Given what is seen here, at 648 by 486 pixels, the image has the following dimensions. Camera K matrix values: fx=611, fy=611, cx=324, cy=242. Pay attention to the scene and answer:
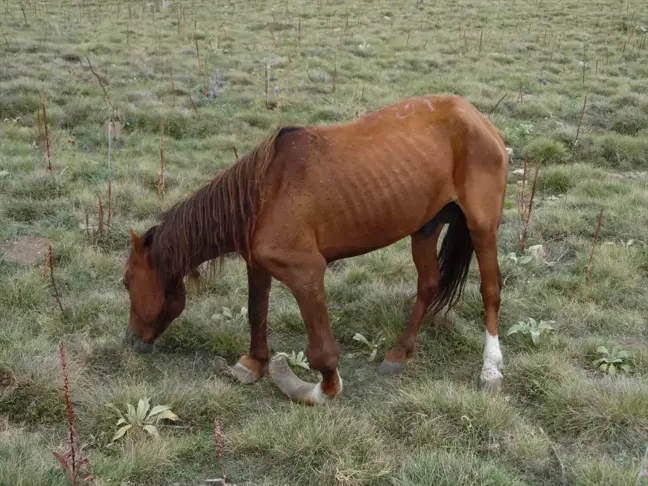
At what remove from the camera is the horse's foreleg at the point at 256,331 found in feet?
12.5

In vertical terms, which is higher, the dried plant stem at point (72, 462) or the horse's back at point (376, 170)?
the horse's back at point (376, 170)

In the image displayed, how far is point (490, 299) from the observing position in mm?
3984

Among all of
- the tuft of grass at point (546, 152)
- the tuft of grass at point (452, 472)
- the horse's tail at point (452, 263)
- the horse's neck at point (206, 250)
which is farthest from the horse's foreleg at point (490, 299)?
the tuft of grass at point (546, 152)

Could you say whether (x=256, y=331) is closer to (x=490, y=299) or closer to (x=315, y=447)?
(x=315, y=447)

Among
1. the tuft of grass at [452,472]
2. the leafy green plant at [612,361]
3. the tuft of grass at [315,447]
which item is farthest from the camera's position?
the leafy green plant at [612,361]

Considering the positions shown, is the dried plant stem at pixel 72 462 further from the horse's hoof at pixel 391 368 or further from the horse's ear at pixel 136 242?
the horse's hoof at pixel 391 368

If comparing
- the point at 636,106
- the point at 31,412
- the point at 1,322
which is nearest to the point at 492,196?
the point at 31,412

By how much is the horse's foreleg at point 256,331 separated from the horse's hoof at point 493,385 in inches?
54.4

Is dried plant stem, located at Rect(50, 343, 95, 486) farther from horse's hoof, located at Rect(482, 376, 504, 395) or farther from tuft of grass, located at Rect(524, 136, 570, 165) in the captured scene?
tuft of grass, located at Rect(524, 136, 570, 165)

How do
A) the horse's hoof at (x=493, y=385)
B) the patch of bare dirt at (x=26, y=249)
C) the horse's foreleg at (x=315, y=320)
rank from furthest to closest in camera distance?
the patch of bare dirt at (x=26, y=249) < the horse's hoof at (x=493, y=385) < the horse's foreleg at (x=315, y=320)

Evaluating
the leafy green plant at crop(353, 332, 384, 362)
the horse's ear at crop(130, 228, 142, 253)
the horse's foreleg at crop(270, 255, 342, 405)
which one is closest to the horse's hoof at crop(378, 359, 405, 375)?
the leafy green plant at crop(353, 332, 384, 362)

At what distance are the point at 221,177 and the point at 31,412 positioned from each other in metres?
1.65

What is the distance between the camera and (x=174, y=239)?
11.3ft

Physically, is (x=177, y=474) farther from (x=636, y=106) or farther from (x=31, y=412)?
(x=636, y=106)
